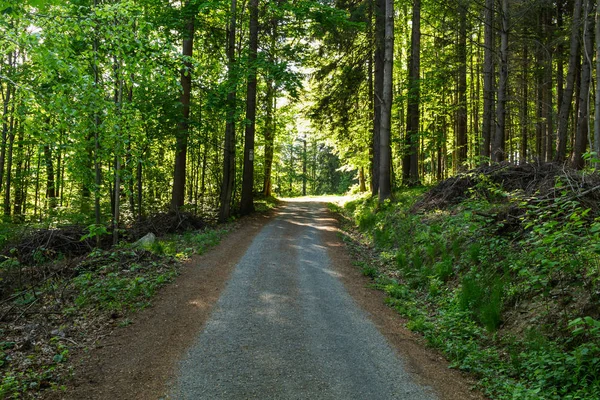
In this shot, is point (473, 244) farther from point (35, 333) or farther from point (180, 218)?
point (180, 218)

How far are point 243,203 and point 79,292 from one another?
1204cm

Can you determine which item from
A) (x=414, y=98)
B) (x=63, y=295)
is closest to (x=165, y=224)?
(x=63, y=295)

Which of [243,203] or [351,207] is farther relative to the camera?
[351,207]

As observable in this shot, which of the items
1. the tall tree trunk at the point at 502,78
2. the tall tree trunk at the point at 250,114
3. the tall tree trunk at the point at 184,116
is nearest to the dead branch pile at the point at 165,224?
the tall tree trunk at the point at 184,116

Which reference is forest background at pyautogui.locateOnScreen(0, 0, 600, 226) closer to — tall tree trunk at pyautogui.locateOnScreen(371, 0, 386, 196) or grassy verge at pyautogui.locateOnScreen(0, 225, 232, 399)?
tall tree trunk at pyautogui.locateOnScreen(371, 0, 386, 196)

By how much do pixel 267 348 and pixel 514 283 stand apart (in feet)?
13.2

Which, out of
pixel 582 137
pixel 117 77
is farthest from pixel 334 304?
pixel 582 137

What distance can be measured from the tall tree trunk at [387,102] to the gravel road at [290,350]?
8.19 m

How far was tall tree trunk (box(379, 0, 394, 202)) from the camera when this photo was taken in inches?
606

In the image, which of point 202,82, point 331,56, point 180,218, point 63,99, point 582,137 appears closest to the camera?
point 63,99

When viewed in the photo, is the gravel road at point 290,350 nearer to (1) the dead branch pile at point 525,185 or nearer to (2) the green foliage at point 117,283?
(2) the green foliage at point 117,283

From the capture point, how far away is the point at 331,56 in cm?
2177

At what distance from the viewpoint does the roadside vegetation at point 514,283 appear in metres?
4.53

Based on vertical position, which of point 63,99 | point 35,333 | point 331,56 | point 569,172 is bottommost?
point 35,333
